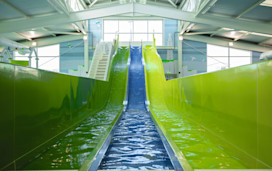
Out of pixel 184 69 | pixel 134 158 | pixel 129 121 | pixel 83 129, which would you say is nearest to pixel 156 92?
pixel 129 121

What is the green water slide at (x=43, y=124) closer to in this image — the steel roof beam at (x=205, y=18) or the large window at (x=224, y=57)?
the steel roof beam at (x=205, y=18)

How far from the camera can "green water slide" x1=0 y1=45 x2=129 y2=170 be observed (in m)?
2.52

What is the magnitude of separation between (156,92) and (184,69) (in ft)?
31.7

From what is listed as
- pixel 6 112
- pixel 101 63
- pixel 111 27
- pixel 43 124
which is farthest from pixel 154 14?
pixel 6 112

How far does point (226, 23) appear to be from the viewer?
12438mm

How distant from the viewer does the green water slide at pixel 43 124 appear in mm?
2523

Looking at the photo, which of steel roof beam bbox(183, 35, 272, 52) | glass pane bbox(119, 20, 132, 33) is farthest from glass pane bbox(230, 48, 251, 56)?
glass pane bbox(119, 20, 132, 33)

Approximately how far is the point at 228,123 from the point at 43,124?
283 cm

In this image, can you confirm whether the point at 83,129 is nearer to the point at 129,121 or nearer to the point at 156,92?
the point at 129,121

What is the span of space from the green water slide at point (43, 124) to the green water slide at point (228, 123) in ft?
5.02

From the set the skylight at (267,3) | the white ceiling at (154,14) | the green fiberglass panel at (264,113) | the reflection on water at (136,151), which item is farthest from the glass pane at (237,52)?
the green fiberglass panel at (264,113)

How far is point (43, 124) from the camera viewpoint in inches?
140

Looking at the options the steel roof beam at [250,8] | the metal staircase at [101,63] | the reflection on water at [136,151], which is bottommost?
the reflection on water at [136,151]

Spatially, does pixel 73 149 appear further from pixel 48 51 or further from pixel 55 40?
pixel 48 51
